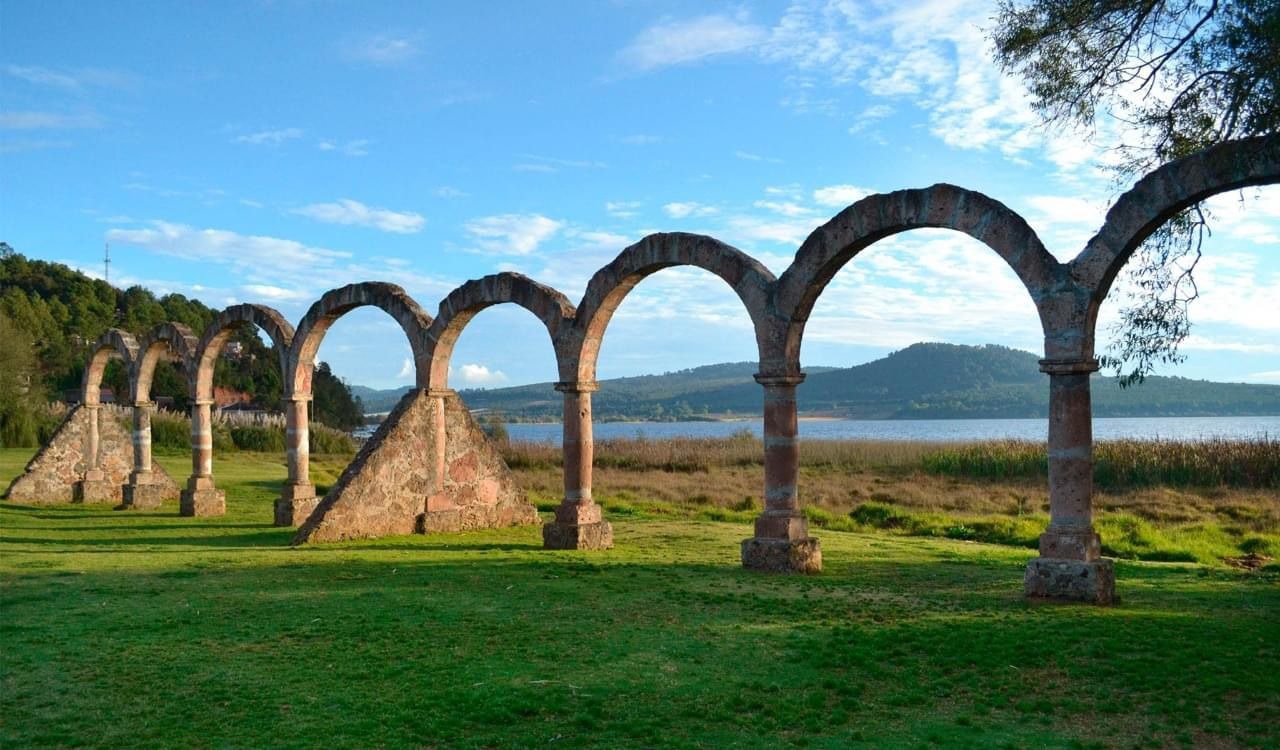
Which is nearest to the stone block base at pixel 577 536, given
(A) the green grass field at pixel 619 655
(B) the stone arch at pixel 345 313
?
(A) the green grass field at pixel 619 655

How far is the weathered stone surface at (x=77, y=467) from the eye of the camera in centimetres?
1795

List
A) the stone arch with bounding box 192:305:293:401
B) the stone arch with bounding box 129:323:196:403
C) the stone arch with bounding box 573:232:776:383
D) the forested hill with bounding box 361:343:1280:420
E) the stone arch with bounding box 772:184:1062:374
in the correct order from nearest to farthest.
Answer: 1. the stone arch with bounding box 772:184:1062:374
2. the stone arch with bounding box 573:232:776:383
3. the stone arch with bounding box 192:305:293:401
4. the stone arch with bounding box 129:323:196:403
5. the forested hill with bounding box 361:343:1280:420

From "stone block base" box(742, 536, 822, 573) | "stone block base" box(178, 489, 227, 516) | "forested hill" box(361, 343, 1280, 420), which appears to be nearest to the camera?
"stone block base" box(742, 536, 822, 573)

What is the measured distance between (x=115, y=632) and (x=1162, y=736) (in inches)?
267

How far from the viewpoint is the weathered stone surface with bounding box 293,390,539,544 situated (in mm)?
12727

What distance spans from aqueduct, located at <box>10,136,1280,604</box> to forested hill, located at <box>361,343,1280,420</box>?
63875mm

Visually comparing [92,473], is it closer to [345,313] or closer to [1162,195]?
[345,313]

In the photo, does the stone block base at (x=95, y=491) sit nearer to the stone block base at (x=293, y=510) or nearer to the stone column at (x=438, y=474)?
the stone block base at (x=293, y=510)

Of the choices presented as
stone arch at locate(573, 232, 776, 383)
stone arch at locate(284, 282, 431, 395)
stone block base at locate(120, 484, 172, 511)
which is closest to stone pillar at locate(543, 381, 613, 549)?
stone arch at locate(573, 232, 776, 383)

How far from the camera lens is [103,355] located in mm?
19766

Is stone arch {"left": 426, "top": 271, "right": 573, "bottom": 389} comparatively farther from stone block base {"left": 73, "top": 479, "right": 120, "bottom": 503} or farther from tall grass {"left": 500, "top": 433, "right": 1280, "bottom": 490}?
tall grass {"left": 500, "top": 433, "right": 1280, "bottom": 490}

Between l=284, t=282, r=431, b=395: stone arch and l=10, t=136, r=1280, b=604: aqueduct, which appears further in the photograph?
l=284, t=282, r=431, b=395: stone arch

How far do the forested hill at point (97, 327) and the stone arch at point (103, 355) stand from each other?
12.9m

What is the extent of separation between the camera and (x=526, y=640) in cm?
702
